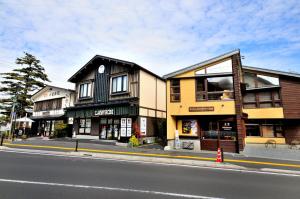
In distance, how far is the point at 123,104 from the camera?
Answer: 19562 millimetres

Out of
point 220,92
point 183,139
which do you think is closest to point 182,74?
point 220,92

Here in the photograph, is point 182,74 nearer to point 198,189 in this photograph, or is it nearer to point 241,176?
point 241,176

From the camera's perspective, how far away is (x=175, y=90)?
60.1 ft

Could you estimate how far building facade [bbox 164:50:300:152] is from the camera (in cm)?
1609

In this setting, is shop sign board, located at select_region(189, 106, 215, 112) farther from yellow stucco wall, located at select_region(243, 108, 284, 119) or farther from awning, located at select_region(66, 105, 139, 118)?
yellow stucco wall, located at select_region(243, 108, 284, 119)

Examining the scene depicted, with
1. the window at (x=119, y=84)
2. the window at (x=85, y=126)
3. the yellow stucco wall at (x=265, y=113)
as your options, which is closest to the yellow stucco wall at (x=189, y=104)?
the window at (x=119, y=84)

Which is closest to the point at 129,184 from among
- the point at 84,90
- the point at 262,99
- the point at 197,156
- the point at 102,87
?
the point at 197,156

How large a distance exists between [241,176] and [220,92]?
9.04 metres

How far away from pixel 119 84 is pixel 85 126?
7328 millimetres

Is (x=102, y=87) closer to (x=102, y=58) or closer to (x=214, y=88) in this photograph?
(x=102, y=58)

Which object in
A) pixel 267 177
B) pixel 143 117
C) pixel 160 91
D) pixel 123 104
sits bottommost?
pixel 267 177

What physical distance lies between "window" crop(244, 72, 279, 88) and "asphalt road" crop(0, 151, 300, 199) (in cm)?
1327

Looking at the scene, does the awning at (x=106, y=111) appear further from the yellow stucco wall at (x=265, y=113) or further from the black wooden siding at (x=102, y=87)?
the yellow stucco wall at (x=265, y=113)

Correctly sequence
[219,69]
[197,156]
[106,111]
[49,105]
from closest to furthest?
[197,156], [219,69], [106,111], [49,105]
